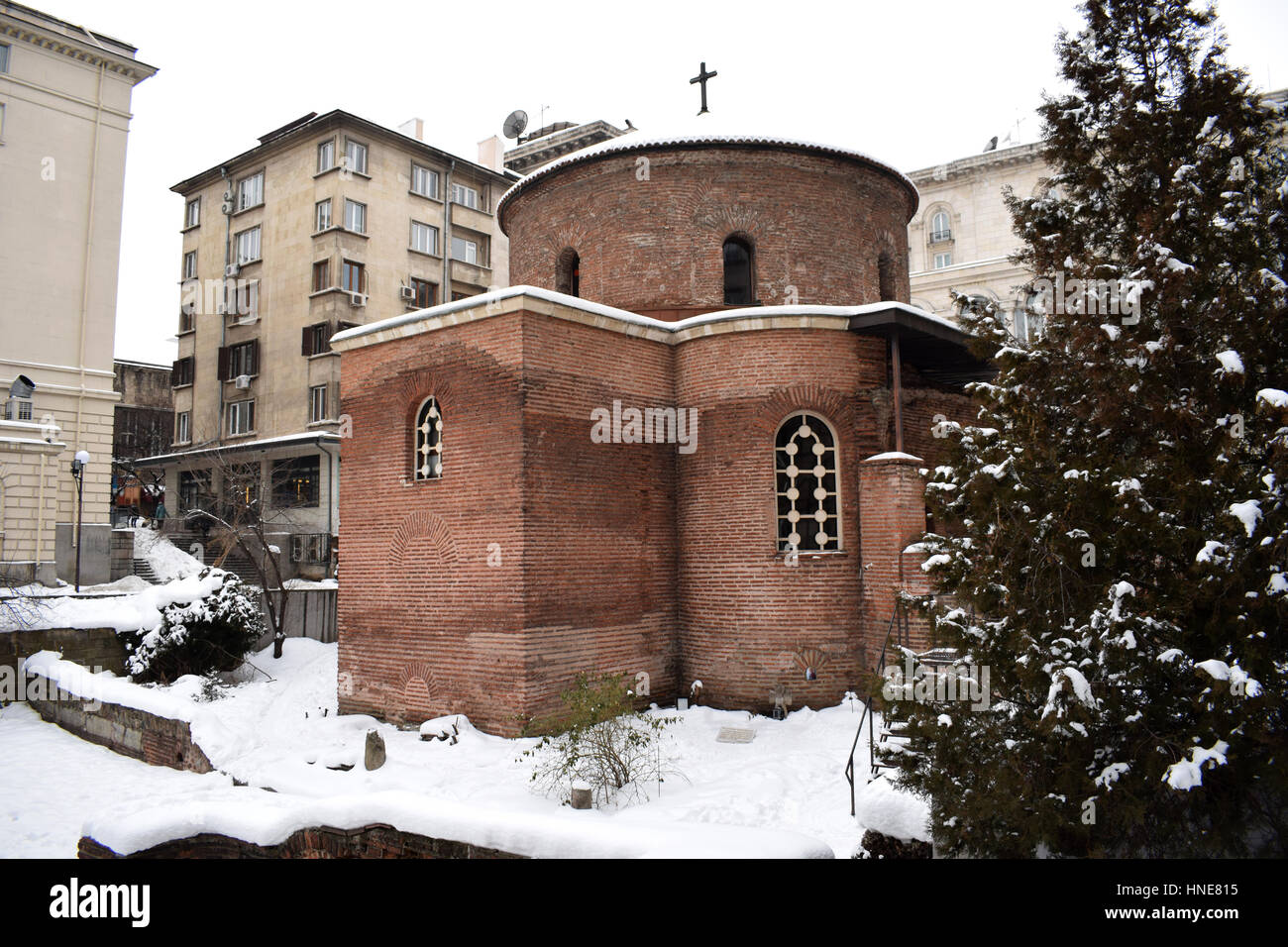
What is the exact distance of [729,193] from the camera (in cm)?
1493

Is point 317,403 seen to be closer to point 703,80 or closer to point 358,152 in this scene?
point 358,152

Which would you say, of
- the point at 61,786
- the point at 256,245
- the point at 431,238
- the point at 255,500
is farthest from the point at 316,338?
the point at 61,786

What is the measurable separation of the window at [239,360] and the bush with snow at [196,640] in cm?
1910

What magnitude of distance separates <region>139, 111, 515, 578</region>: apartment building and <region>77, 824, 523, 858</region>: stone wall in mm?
21647

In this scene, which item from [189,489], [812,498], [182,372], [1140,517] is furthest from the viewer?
[182,372]

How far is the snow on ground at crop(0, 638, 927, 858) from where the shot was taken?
19.9 feet

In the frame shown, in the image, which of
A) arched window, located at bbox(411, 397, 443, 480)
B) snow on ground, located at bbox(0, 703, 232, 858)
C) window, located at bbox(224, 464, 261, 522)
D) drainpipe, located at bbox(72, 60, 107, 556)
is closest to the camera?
snow on ground, located at bbox(0, 703, 232, 858)

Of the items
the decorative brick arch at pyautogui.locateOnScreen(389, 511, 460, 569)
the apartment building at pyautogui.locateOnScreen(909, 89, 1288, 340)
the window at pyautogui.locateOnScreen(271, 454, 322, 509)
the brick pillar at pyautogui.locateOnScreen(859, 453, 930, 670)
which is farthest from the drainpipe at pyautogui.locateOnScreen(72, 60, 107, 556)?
the apartment building at pyautogui.locateOnScreen(909, 89, 1288, 340)

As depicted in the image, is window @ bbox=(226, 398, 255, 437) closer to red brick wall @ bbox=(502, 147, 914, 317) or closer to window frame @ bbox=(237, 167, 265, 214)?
window frame @ bbox=(237, 167, 265, 214)

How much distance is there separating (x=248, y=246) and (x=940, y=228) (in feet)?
93.5

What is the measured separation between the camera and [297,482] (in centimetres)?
2981

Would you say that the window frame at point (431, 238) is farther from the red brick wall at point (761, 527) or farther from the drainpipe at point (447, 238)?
the red brick wall at point (761, 527)

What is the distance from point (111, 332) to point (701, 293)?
19.2 metres

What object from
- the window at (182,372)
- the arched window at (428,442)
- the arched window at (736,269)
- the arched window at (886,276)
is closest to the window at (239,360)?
the window at (182,372)
